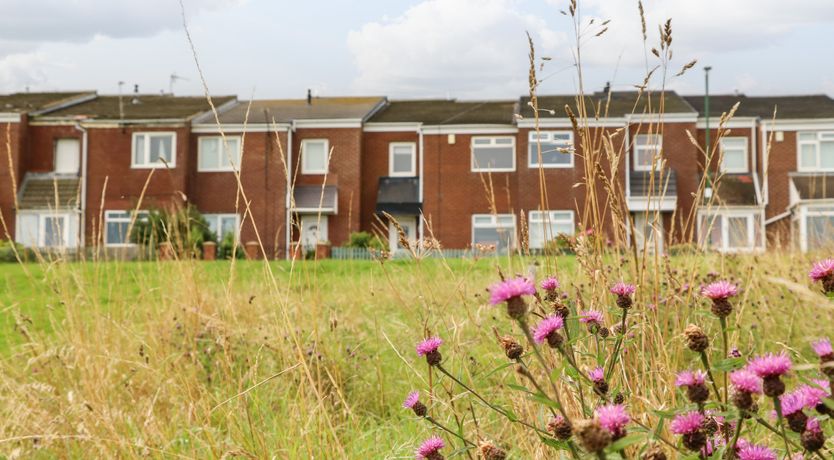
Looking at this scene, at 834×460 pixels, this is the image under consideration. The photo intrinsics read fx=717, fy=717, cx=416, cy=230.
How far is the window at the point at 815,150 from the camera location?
22.7m

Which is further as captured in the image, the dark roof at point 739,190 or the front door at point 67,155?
the front door at point 67,155

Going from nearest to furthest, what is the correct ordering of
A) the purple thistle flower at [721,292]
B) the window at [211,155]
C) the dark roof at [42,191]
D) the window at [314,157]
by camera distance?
the purple thistle flower at [721,292] < the dark roof at [42,191] < the window at [211,155] < the window at [314,157]

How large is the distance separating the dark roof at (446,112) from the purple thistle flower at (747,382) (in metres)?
22.2

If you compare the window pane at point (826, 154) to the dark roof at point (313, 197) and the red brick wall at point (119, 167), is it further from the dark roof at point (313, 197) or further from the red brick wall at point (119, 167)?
the red brick wall at point (119, 167)

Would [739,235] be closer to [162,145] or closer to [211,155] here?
[211,155]

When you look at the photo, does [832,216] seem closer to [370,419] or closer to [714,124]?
[714,124]

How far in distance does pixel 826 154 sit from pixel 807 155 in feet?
1.94

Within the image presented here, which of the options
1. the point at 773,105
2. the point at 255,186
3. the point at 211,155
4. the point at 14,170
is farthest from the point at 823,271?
the point at 773,105

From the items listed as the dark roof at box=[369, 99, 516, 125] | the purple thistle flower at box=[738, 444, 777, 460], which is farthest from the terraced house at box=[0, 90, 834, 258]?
the purple thistle flower at box=[738, 444, 777, 460]

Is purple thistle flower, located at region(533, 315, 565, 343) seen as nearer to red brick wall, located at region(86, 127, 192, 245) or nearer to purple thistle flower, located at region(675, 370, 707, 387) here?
purple thistle flower, located at region(675, 370, 707, 387)

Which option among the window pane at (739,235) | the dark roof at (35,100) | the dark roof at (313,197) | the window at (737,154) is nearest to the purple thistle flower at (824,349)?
the window pane at (739,235)

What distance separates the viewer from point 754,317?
436 centimetres

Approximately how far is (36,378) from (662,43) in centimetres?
342

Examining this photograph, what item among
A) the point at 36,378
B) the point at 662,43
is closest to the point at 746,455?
the point at 662,43
